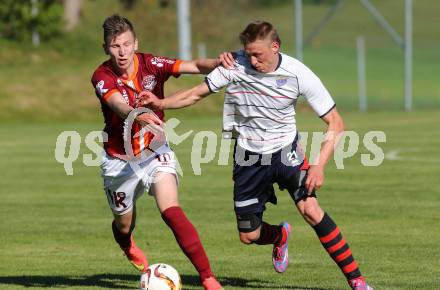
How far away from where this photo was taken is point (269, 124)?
9.43 m

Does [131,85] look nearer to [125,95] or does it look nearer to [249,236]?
[125,95]

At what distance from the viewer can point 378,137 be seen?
88.9 feet

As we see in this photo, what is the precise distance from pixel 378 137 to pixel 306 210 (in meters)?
18.2

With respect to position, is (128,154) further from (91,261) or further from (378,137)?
(378,137)

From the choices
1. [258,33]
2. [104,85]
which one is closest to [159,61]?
[104,85]

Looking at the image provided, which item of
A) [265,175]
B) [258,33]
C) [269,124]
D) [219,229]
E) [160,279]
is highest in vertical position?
[258,33]

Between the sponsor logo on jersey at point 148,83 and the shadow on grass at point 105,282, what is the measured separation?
5.88 feet

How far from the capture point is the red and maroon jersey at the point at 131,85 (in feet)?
31.4

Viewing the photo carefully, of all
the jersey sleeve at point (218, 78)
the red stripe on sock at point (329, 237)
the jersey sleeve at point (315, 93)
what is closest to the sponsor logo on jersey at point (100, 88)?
the jersey sleeve at point (218, 78)

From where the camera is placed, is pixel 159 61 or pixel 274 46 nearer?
pixel 274 46

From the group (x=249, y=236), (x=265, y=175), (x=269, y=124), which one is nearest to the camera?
(x=269, y=124)

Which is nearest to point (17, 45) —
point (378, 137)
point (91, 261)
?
point (378, 137)

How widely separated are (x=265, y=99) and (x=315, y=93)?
44 cm

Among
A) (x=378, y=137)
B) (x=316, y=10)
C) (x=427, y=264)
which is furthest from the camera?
(x=316, y=10)
